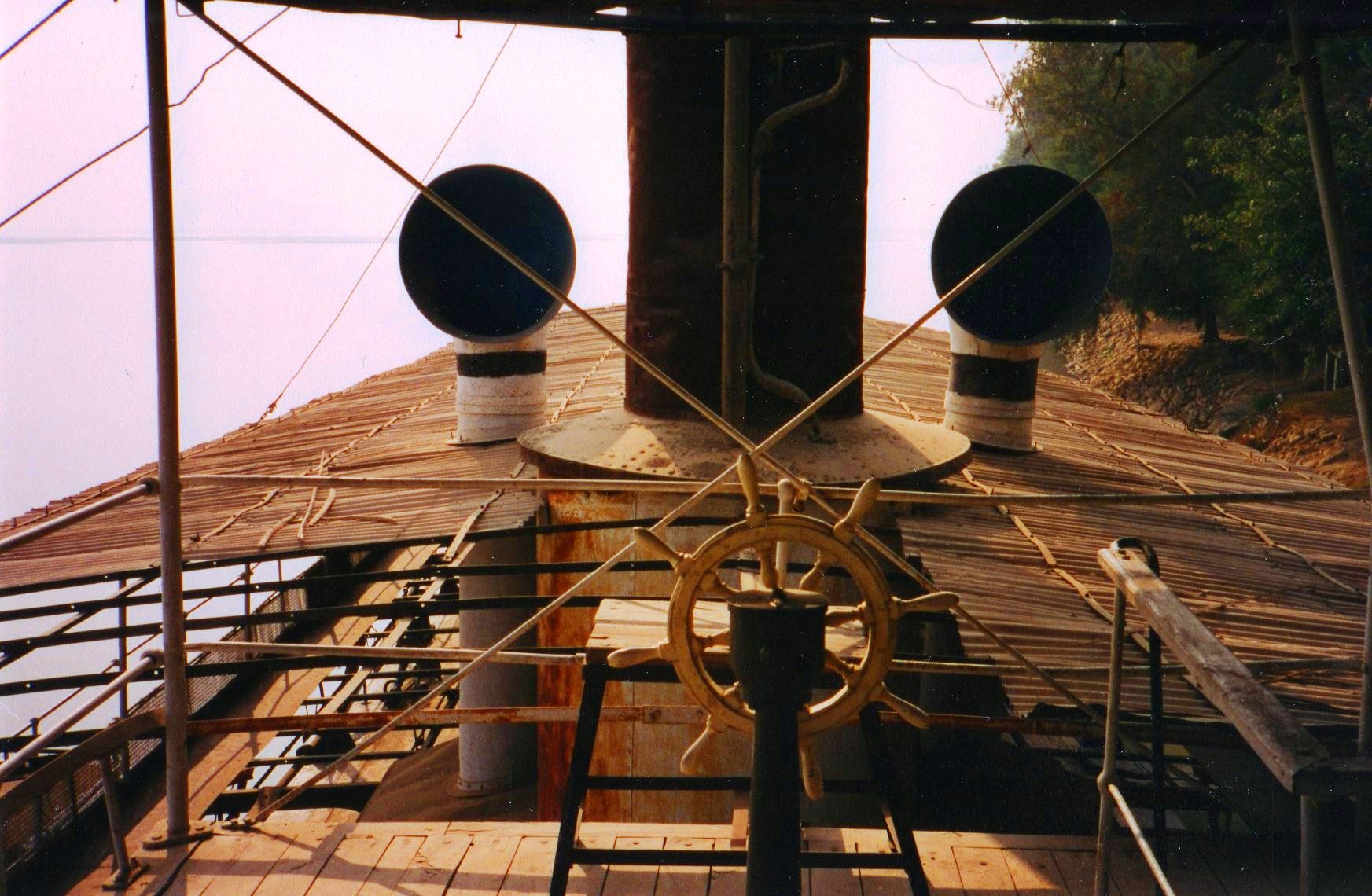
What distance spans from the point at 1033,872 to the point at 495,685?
14.1 feet

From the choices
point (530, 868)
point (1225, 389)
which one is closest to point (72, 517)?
point (530, 868)

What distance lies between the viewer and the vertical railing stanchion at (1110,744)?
2.33 metres

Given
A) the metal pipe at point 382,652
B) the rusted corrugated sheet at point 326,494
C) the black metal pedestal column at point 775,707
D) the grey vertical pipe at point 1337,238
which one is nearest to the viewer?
the black metal pedestal column at point 775,707

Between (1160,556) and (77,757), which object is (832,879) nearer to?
(77,757)

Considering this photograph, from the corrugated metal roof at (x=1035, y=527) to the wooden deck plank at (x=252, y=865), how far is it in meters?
1.20

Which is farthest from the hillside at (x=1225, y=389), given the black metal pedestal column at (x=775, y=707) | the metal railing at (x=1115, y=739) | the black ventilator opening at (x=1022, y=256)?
the black metal pedestal column at (x=775, y=707)

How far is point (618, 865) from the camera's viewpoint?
3.30 metres

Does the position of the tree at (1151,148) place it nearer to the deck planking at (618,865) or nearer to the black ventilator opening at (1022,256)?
the black ventilator opening at (1022,256)

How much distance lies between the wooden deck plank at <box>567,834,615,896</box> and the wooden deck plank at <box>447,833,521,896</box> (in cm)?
19

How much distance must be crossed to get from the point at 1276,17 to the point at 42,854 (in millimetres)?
5671

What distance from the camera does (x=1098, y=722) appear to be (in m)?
3.21

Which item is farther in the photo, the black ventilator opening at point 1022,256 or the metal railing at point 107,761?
the black ventilator opening at point 1022,256

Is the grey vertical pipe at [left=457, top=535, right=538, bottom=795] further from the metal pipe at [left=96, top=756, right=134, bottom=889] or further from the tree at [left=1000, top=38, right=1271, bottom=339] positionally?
the tree at [left=1000, top=38, right=1271, bottom=339]

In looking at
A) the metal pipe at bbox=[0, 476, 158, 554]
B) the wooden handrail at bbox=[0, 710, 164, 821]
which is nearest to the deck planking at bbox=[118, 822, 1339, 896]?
the wooden handrail at bbox=[0, 710, 164, 821]
